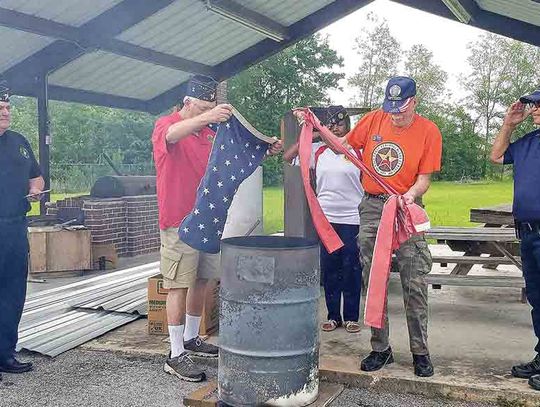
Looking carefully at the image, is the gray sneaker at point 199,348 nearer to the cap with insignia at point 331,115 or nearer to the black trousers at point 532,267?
the cap with insignia at point 331,115

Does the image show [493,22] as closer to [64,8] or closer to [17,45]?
[64,8]

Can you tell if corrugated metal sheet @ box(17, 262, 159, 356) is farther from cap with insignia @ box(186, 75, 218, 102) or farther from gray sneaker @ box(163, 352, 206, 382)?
cap with insignia @ box(186, 75, 218, 102)

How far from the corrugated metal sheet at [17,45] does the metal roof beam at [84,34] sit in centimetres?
10

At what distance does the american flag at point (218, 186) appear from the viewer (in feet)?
12.0

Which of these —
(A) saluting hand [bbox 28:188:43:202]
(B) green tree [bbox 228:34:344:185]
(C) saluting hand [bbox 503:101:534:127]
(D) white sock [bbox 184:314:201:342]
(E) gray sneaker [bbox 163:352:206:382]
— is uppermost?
(B) green tree [bbox 228:34:344:185]

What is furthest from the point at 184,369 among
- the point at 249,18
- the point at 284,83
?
the point at 284,83

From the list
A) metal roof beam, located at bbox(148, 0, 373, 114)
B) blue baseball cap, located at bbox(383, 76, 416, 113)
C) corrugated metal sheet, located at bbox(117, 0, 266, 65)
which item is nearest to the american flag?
blue baseball cap, located at bbox(383, 76, 416, 113)

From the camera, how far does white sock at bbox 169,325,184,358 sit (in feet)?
12.8

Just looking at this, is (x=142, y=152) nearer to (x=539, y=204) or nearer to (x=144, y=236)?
(x=144, y=236)

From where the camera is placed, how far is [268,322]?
3189 millimetres

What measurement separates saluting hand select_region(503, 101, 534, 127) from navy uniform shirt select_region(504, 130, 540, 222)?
0.38 feet

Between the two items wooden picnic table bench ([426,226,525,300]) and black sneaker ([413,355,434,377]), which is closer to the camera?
black sneaker ([413,355,434,377])

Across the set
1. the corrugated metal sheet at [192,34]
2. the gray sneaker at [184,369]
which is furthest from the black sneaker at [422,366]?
the corrugated metal sheet at [192,34]

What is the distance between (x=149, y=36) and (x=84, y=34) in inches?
33.2
